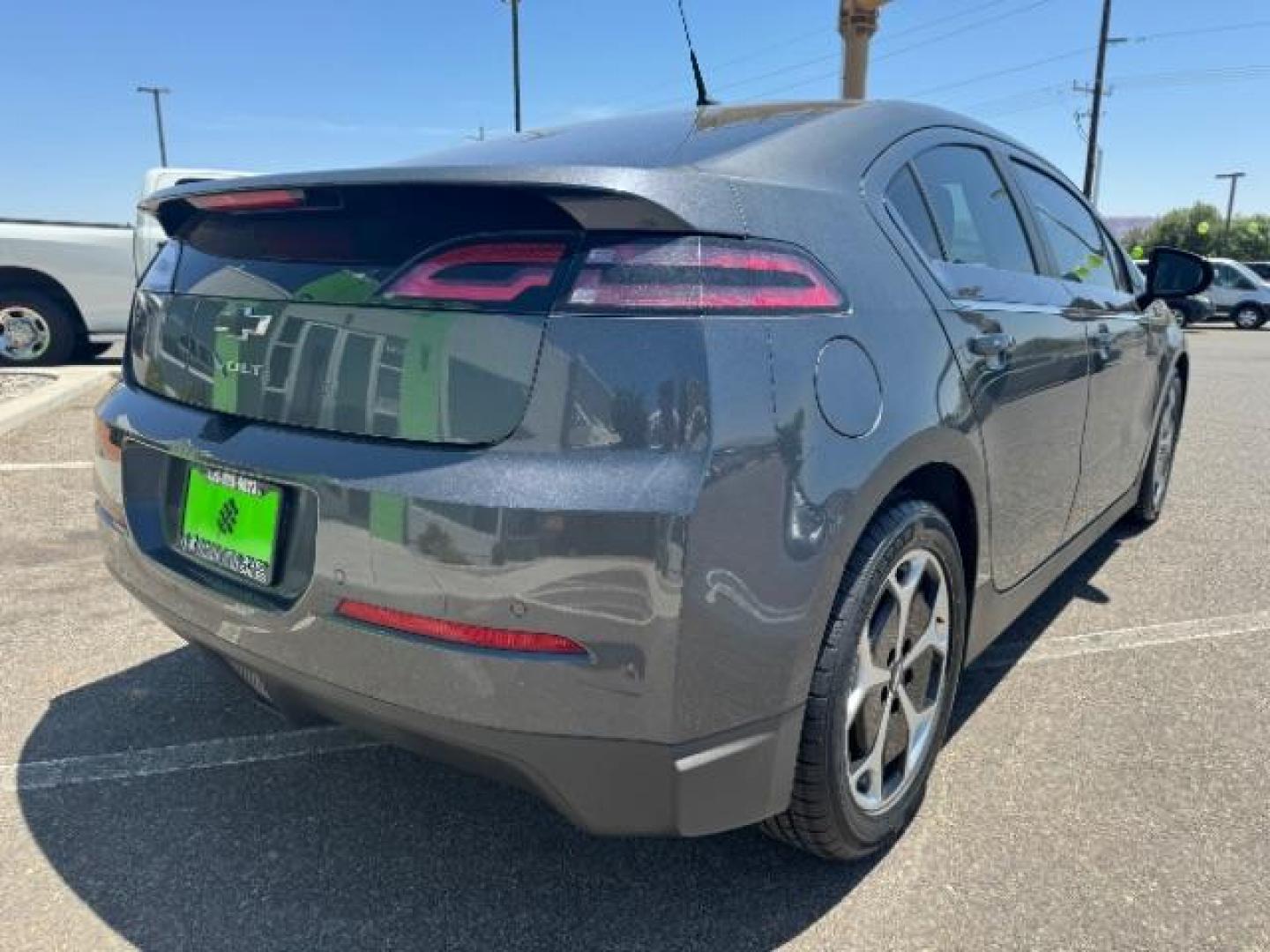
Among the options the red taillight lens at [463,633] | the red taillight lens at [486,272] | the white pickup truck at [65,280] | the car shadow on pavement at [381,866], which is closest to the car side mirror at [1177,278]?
the car shadow on pavement at [381,866]

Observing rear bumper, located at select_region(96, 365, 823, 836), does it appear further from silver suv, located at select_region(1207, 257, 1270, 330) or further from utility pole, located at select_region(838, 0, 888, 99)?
silver suv, located at select_region(1207, 257, 1270, 330)

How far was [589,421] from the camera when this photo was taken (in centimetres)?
150

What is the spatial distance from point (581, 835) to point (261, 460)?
1094 millimetres

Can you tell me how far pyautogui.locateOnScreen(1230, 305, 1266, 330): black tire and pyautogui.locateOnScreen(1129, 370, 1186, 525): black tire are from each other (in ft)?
77.9

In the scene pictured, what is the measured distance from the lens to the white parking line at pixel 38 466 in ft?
17.6

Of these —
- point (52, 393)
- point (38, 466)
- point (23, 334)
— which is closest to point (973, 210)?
point (38, 466)

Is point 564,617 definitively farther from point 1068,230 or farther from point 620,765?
point 1068,230

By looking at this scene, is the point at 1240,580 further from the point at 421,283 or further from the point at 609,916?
the point at 421,283

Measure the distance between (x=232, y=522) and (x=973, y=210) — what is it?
1.96m

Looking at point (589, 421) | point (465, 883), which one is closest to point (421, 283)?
point (589, 421)

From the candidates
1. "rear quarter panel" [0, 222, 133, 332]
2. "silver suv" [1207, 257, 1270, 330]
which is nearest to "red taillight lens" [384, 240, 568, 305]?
"rear quarter panel" [0, 222, 133, 332]

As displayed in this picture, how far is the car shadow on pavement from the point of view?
1862 mm

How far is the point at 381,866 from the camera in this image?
2.04 meters

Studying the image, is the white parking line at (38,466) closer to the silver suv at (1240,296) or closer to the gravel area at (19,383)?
the gravel area at (19,383)
